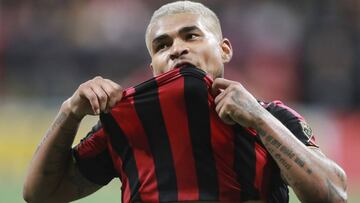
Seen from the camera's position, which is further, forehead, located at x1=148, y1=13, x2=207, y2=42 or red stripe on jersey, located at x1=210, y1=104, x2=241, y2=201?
forehead, located at x1=148, y1=13, x2=207, y2=42

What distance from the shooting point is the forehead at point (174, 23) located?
7.79 feet

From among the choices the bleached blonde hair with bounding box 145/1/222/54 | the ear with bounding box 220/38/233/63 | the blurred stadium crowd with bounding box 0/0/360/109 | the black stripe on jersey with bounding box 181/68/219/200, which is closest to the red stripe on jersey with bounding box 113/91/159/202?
the black stripe on jersey with bounding box 181/68/219/200

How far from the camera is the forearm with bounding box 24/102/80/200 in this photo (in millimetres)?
2285

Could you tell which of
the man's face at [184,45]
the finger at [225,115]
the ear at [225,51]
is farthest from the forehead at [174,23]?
the finger at [225,115]

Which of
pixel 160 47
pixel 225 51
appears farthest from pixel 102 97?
pixel 225 51

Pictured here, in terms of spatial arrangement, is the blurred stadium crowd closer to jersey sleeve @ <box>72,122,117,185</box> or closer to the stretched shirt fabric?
jersey sleeve @ <box>72,122,117,185</box>

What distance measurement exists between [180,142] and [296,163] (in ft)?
0.95

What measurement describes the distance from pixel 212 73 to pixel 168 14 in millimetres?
232

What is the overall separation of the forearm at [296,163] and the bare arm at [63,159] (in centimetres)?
38

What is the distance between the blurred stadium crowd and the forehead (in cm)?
463

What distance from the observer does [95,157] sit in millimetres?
2338

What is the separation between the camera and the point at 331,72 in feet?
24.2

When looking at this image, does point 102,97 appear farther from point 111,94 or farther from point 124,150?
point 124,150

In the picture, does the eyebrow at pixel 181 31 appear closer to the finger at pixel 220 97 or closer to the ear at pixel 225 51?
the ear at pixel 225 51
